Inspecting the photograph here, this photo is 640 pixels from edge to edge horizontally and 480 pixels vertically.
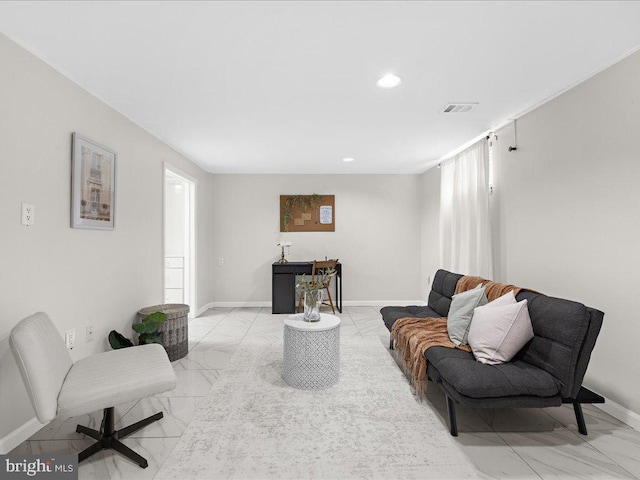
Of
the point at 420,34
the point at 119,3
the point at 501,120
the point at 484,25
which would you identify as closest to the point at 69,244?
the point at 119,3

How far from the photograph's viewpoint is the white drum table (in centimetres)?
253

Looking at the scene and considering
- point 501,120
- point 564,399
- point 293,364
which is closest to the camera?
point 564,399

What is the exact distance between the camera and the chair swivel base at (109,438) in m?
1.71

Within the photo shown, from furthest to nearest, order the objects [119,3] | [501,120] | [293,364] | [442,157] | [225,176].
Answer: [225,176]
[442,157]
[501,120]
[293,364]
[119,3]

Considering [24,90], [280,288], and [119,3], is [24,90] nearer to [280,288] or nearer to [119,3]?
[119,3]

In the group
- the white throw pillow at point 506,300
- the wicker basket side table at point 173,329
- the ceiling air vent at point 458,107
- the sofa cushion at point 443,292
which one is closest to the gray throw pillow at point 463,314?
the white throw pillow at point 506,300

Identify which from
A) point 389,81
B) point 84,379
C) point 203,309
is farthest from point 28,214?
point 203,309

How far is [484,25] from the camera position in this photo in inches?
69.2

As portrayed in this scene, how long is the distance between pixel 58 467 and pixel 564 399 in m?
2.79

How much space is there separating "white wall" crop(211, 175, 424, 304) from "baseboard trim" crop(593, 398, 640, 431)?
11.4ft

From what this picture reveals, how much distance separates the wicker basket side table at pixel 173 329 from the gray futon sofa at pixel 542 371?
2435 mm

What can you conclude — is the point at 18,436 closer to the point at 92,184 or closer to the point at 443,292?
the point at 92,184

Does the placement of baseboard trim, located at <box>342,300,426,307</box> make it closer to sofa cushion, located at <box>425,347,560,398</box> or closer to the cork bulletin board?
the cork bulletin board

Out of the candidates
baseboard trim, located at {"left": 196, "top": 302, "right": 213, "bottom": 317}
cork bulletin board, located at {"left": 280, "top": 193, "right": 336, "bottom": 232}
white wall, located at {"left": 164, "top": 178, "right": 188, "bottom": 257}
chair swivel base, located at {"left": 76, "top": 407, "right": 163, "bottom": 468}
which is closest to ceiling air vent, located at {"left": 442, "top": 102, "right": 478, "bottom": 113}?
cork bulletin board, located at {"left": 280, "top": 193, "right": 336, "bottom": 232}
